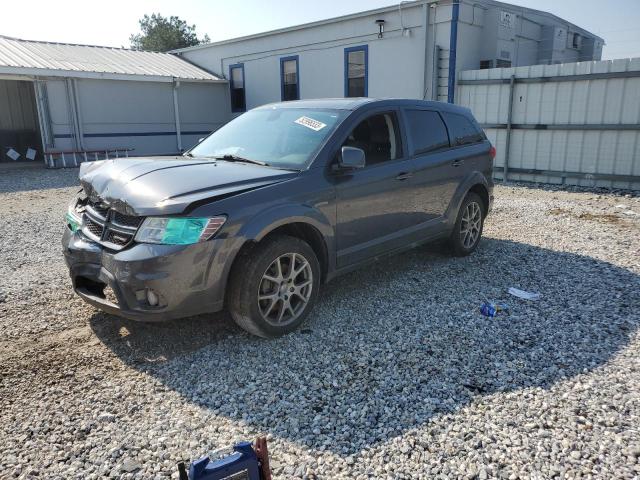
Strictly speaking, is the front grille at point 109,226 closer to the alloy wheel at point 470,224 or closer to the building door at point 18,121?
the alloy wheel at point 470,224

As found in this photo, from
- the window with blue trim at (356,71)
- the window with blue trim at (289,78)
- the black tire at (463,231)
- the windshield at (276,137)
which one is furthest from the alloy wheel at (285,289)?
the window with blue trim at (289,78)

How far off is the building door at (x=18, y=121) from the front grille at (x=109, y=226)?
60.0ft

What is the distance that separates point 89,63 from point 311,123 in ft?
53.7

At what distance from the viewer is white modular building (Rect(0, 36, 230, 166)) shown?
1648cm

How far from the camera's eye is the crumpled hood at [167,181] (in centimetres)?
339

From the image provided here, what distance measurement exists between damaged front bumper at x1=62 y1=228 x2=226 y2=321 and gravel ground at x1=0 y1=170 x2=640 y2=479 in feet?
1.39

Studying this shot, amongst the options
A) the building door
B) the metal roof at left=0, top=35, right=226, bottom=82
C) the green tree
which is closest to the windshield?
the metal roof at left=0, top=35, right=226, bottom=82

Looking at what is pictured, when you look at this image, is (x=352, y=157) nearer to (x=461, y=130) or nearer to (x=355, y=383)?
(x=355, y=383)

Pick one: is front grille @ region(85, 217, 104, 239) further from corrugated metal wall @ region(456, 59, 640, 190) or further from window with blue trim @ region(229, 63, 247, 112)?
window with blue trim @ region(229, 63, 247, 112)

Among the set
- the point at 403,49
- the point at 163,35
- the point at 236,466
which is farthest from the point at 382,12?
the point at 163,35

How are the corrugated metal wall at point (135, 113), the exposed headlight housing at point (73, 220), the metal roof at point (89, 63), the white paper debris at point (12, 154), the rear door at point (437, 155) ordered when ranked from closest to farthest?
the exposed headlight housing at point (73, 220)
the rear door at point (437, 155)
the metal roof at point (89, 63)
the corrugated metal wall at point (135, 113)
the white paper debris at point (12, 154)

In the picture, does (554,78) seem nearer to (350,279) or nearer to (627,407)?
(350,279)

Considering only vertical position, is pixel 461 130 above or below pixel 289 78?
below

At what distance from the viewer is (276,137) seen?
454cm
